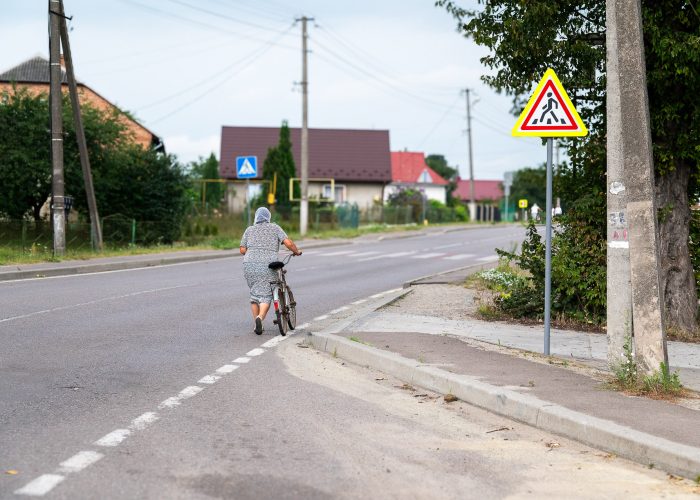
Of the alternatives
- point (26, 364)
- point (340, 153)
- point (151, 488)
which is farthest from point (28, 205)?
point (340, 153)

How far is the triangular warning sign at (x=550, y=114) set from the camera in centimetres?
959

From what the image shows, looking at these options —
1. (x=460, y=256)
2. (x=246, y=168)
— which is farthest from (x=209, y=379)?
(x=246, y=168)

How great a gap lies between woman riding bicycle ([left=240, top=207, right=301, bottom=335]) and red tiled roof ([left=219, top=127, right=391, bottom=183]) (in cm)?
6253

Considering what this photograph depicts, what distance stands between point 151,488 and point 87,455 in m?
0.84

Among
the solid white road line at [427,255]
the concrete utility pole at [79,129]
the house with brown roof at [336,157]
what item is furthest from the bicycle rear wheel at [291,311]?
the house with brown roof at [336,157]

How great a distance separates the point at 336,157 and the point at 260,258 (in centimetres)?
6552

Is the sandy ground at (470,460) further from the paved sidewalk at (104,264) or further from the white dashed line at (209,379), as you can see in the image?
the paved sidewalk at (104,264)

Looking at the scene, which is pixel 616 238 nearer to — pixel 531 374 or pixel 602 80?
pixel 531 374

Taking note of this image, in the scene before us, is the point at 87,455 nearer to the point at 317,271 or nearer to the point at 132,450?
the point at 132,450

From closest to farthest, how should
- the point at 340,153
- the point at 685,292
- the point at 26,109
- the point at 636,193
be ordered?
1. the point at 636,193
2. the point at 685,292
3. the point at 26,109
4. the point at 340,153

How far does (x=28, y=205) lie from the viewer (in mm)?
31391

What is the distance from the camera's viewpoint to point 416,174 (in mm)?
106375

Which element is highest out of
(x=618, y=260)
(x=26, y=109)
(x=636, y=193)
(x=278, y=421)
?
(x=26, y=109)

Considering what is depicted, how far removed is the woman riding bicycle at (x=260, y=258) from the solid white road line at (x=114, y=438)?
5939 mm
